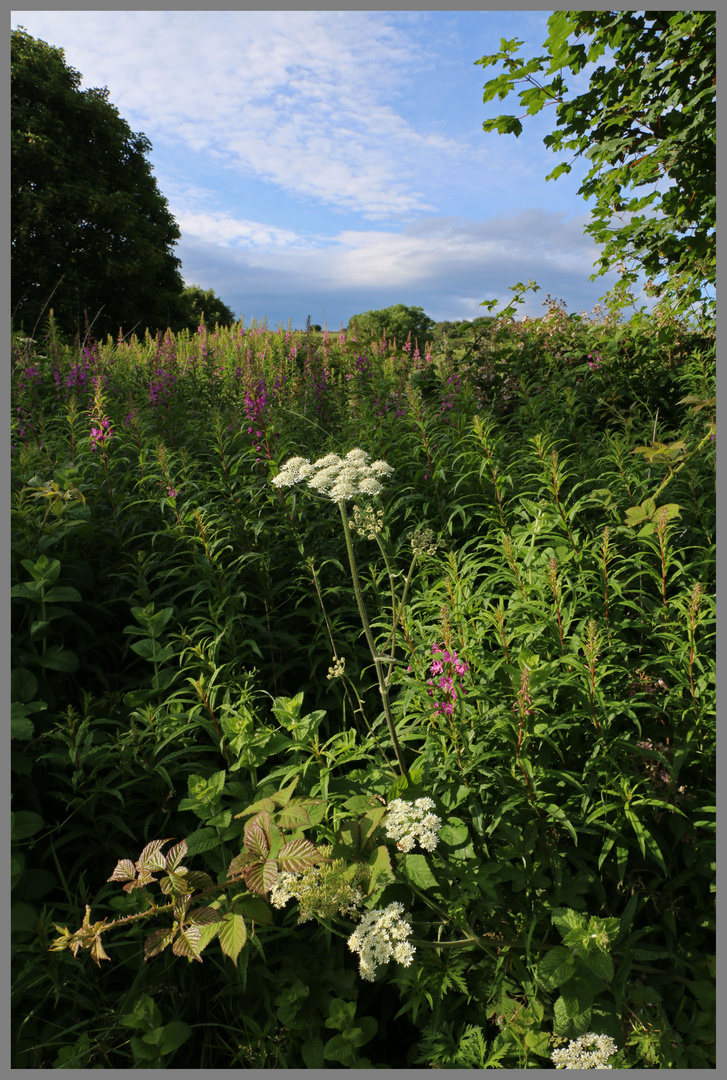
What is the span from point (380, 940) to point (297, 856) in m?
0.29

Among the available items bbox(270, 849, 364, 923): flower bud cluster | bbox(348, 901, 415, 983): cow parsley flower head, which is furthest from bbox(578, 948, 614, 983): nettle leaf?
bbox(270, 849, 364, 923): flower bud cluster

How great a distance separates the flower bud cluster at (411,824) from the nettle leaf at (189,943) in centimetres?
56

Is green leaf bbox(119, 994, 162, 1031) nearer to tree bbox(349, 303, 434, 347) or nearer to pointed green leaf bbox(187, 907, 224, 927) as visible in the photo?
pointed green leaf bbox(187, 907, 224, 927)

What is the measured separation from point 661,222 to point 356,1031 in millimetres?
5482

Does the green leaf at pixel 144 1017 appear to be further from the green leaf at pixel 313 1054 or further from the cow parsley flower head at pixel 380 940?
the cow parsley flower head at pixel 380 940

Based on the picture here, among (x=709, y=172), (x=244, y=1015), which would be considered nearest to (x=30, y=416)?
(x=244, y=1015)

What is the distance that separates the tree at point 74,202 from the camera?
20.0m

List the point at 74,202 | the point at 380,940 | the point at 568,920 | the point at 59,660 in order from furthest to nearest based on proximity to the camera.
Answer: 1. the point at 74,202
2. the point at 59,660
3. the point at 568,920
4. the point at 380,940

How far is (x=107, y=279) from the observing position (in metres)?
22.7

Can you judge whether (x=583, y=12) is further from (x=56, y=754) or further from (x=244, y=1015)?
(x=244, y=1015)

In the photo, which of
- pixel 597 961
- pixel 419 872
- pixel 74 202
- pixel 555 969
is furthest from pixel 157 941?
pixel 74 202

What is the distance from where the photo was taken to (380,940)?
1.45 m

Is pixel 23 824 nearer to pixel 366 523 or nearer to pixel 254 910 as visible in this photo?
pixel 254 910

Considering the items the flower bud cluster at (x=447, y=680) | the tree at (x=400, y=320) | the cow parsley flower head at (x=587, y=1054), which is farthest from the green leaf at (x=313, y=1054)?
the tree at (x=400, y=320)
